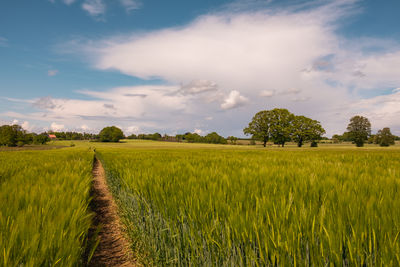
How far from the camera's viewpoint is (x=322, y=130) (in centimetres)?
6297

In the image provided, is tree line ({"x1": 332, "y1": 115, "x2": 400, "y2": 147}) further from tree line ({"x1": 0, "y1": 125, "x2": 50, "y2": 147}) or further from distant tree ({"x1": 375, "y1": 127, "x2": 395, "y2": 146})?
tree line ({"x1": 0, "y1": 125, "x2": 50, "y2": 147})

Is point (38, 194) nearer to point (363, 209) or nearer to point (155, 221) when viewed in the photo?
point (155, 221)

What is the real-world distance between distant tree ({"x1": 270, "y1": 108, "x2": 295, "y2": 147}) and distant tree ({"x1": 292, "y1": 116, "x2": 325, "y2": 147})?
1.64 metres

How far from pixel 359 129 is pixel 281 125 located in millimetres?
31627

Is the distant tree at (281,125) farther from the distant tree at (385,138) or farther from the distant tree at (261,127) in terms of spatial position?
the distant tree at (385,138)

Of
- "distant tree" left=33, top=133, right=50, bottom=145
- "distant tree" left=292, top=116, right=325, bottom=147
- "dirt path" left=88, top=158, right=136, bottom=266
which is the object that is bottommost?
"dirt path" left=88, top=158, right=136, bottom=266

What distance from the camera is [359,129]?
67.6 meters

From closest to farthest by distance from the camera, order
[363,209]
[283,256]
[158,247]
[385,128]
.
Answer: [283,256], [363,209], [158,247], [385,128]

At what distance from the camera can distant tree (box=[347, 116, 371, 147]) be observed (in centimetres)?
6612

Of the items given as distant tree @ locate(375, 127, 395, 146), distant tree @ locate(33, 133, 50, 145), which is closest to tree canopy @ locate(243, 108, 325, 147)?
distant tree @ locate(375, 127, 395, 146)

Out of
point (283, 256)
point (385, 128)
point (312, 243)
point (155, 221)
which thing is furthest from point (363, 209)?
point (385, 128)

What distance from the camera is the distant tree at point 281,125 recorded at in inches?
2324

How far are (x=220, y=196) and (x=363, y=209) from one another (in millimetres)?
1155

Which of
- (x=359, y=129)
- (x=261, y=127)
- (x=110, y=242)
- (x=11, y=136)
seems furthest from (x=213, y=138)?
(x=110, y=242)
